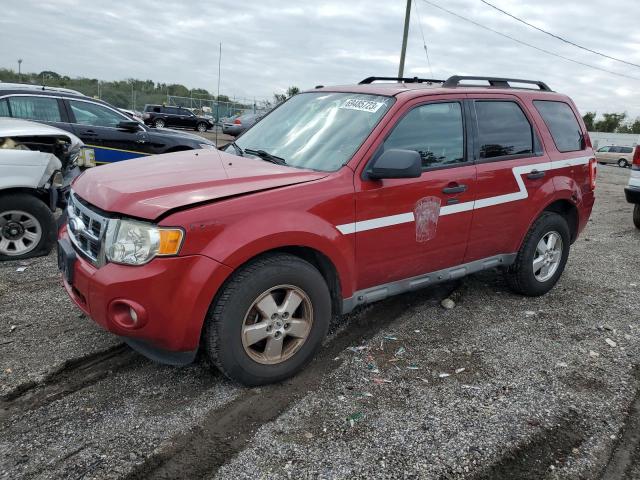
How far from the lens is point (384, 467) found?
2.50m

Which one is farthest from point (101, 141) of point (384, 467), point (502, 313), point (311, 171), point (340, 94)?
point (384, 467)

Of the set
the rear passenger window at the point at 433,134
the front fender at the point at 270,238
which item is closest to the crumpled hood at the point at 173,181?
the front fender at the point at 270,238

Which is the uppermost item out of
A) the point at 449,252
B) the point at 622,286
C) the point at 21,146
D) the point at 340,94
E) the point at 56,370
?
the point at 340,94

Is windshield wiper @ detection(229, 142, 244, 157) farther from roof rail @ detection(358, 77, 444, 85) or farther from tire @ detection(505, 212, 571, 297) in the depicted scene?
tire @ detection(505, 212, 571, 297)

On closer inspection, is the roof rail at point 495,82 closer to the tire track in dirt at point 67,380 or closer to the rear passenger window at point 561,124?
the rear passenger window at point 561,124

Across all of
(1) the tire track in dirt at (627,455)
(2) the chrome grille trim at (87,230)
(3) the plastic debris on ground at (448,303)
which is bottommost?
(1) the tire track in dirt at (627,455)

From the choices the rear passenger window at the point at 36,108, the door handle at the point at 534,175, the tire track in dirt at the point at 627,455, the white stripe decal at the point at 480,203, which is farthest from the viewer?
the rear passenger window at the point at 36,108

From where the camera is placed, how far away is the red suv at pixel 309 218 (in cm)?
271

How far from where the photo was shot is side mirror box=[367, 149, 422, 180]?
3193mm

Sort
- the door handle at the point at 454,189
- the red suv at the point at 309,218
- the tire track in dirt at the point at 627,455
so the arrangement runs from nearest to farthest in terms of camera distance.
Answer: the tire track in dirt at the point at 627,455, the red suv at the point at 309,218, the door handle at the point at 454,189

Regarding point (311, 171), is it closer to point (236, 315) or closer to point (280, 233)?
point (280, 233)

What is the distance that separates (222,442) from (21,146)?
13.9 feet

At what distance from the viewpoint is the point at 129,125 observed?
811 centimetres

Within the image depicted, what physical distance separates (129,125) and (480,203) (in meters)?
6.11
